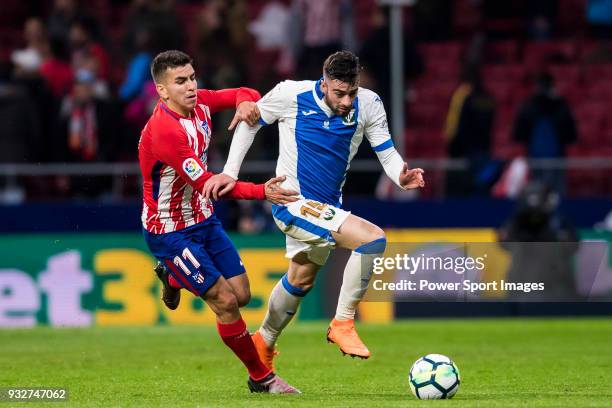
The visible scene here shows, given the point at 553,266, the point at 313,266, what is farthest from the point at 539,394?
the point at 313,266

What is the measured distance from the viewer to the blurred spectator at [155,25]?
18391 millimetres

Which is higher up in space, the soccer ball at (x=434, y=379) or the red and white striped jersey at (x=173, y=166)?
the red and white striped jersey at (x=173, y=166)

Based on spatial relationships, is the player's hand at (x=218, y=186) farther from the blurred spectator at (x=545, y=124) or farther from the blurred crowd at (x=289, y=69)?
the blurred spectator at (x=545, y=124)

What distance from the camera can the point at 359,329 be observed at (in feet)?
54.0

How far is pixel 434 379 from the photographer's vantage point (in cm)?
905

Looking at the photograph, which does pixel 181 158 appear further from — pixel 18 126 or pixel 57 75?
pixel 57 75

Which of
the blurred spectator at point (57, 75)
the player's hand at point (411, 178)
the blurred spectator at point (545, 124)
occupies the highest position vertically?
the player's hand at point (411, 178)

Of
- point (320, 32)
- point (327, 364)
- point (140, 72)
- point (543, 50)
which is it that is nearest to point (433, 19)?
point (543, 50)

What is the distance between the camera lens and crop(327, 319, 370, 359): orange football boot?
29.8ft

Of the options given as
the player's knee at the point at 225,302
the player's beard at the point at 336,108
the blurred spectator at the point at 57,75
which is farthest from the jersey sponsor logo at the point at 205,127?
the blurred spectator at the point at 57,75

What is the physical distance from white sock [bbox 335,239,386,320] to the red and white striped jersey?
1077mm

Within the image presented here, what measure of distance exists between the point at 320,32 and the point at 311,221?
31.2 ft

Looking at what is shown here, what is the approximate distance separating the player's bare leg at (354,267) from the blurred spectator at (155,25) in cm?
933
